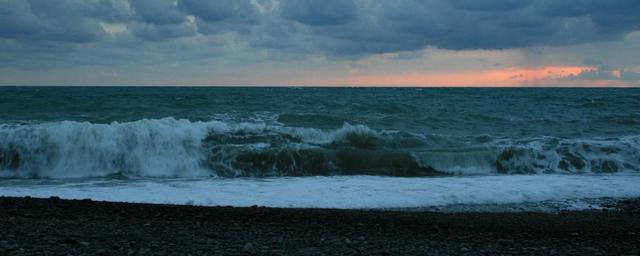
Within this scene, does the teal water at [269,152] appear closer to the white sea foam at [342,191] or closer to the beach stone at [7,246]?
the white sea foam at [342,191]

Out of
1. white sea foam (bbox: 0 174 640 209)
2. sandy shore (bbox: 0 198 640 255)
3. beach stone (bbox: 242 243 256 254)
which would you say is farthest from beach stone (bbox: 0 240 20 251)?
white sea foam (bbox: 0 174 640 209)

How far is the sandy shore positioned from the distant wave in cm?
567

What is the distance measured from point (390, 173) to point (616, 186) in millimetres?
5265

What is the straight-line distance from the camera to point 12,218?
6629mm

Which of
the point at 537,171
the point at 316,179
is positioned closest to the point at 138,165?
the point at 316,179

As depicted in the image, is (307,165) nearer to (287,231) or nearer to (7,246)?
(287,231)

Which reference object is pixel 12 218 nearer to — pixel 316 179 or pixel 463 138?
pixel 316 179

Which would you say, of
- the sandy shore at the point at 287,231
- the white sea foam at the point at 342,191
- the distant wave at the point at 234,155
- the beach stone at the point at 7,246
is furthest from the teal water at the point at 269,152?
the beach stone at the point at 7,246

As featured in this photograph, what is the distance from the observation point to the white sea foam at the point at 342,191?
32.3 feet

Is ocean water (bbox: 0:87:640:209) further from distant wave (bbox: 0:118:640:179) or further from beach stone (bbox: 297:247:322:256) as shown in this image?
beach stone (bbox: 297:247:322:256)

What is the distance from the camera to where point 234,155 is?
14930 mm

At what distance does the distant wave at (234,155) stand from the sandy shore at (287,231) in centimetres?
567

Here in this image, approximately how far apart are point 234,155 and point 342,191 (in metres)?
5.04

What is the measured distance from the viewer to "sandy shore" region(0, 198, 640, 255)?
5.54 m
